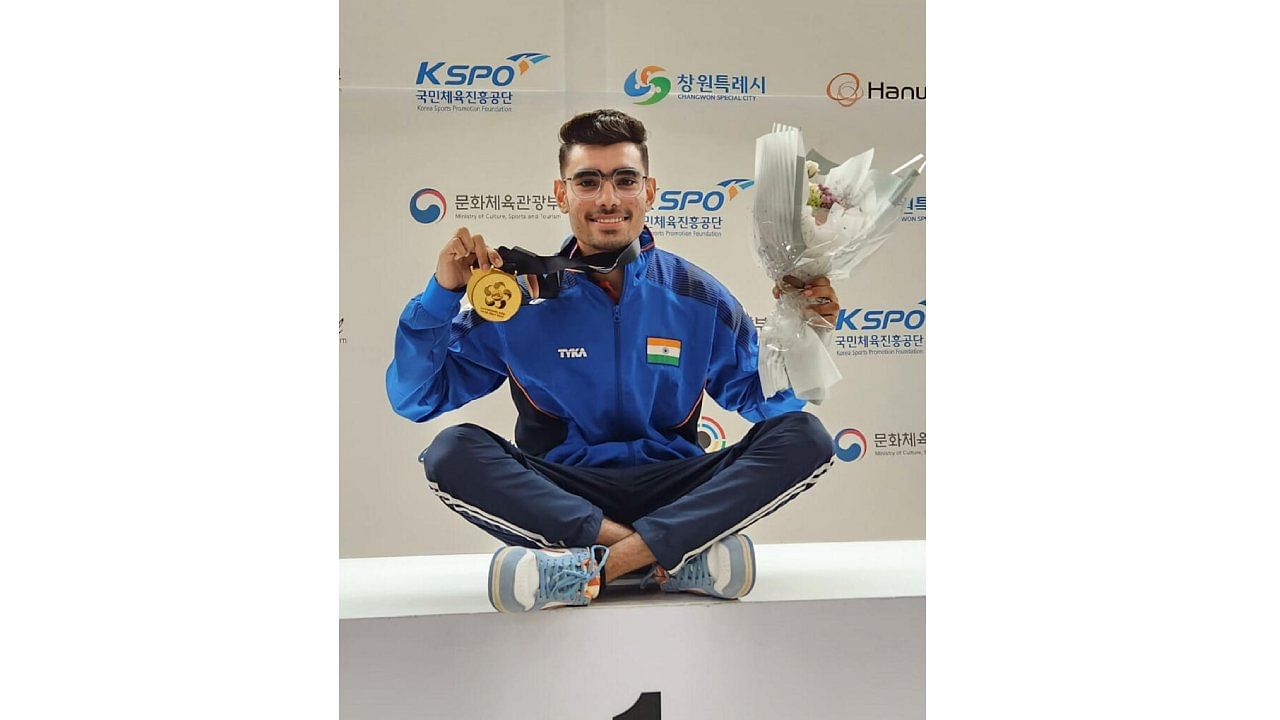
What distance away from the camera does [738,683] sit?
9.05 ft

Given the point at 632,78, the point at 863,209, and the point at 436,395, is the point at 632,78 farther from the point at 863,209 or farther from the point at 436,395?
the point at 436,395

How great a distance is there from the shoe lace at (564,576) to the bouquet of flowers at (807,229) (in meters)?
0.67

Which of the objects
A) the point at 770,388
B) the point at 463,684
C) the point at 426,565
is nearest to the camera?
the point at 463,684

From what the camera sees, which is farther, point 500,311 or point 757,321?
point 757,321

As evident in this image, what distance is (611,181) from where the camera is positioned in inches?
115

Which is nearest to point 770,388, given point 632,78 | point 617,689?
point 617,689

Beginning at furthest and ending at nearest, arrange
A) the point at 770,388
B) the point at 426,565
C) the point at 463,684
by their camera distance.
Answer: the point at 426,565, the point at 770,388, the point at 463,684

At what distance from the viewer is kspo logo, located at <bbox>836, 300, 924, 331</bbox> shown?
3.58m

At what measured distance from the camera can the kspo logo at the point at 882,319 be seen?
3.58 metres

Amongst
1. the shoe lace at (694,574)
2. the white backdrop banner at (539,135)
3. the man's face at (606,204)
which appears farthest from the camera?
the white backdrop banner at (539,135)

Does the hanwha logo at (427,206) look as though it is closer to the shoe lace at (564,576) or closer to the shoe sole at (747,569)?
the shoe lace at (564,576)

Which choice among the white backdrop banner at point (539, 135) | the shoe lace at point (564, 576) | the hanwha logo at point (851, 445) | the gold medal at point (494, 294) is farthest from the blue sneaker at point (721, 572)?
the hanwha logo at point (851, 445)

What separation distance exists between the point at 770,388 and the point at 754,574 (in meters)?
0.47

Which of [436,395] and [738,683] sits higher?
[436,395]
